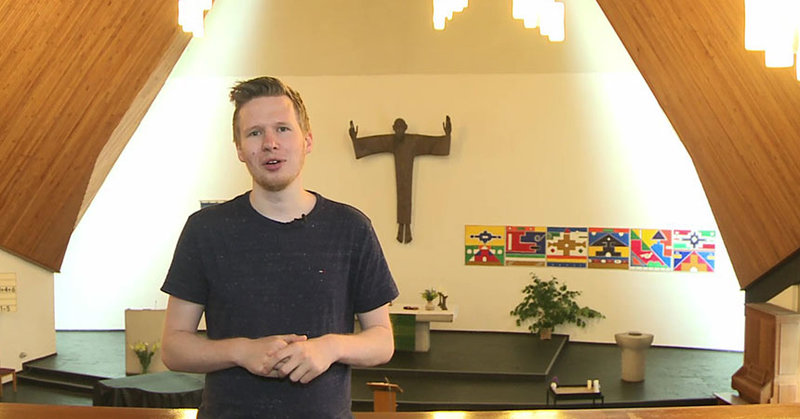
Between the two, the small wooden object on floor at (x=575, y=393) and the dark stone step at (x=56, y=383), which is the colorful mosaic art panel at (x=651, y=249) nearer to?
the small wooden object on floor at (x=575, y=393)

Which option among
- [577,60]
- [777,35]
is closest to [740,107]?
[777,35]

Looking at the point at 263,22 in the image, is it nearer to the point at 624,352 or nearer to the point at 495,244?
the point at 495,244

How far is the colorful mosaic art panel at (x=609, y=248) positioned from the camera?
1071 centimetres

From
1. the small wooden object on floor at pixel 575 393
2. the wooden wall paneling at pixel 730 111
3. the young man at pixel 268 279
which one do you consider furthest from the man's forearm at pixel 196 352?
the small wooden object on floor at pixel 575 393

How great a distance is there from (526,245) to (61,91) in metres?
5.81

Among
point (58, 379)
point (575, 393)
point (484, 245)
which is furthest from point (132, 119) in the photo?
point (575, 393)

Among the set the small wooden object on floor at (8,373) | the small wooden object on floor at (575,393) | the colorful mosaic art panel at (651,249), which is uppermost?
the colorful mosaic art panel at (651,249)

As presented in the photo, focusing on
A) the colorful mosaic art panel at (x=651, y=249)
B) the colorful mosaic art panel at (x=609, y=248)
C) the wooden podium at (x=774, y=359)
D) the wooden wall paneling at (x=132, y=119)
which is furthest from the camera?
the colorful mosaic art panel at (x=609, y=248)

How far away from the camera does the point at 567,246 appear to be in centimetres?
1087

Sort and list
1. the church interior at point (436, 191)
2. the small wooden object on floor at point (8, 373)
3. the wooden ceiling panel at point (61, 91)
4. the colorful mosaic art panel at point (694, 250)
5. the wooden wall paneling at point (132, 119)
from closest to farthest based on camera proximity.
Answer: the wooden ceiling panel at point (61, 91)
the church interior at point (436, 191)
the small wooden object on floor at point (8, 373)
the wooden wall paneling at point (132, 119)
the colorful mosaic art panel at point (694, 250)

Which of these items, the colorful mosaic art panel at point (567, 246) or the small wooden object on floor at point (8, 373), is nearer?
the small wooden object on floor at point (8, 373)

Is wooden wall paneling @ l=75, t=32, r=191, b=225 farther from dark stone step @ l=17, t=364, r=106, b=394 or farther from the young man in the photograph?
the young man

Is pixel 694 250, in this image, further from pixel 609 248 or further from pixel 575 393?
pixel 575 393

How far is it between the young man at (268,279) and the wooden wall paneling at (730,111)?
15.7 ft
